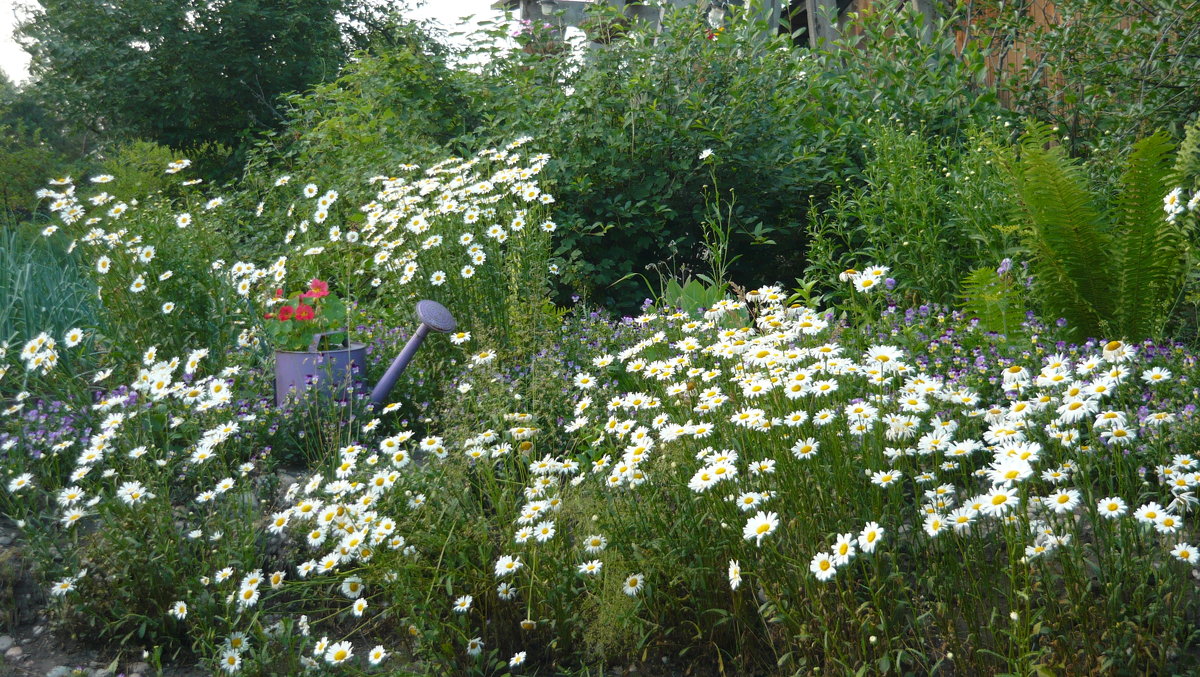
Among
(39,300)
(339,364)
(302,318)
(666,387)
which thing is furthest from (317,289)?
(39,300)

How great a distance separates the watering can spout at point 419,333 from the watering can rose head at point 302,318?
13.7 inches

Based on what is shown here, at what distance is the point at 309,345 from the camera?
12.1 ft

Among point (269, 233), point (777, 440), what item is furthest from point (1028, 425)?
point (269, 233)

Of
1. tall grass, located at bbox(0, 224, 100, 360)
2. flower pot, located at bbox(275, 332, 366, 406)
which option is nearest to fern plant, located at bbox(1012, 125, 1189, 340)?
flower pot, located at bbox(275, 332, 366, 406)

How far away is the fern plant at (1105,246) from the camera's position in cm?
327

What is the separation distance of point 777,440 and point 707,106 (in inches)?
131

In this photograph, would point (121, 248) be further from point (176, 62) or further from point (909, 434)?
point (176, 62)

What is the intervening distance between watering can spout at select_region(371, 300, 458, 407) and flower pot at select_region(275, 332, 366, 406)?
0.09 metres

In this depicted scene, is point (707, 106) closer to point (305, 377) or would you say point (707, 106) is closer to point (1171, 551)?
point (305, 377)

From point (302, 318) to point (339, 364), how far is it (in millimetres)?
235

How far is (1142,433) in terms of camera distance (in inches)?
91.8

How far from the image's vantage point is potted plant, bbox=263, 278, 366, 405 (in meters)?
3.57

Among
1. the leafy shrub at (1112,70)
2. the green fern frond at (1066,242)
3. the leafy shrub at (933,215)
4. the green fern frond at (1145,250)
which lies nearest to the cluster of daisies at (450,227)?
the leafy shrub at (933,215)

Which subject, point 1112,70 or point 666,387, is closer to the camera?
point 666,387
